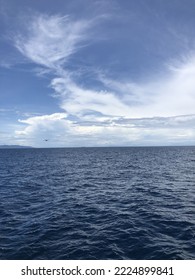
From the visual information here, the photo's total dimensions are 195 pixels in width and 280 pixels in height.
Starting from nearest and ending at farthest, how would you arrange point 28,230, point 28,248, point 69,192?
point 28,248
point 28,230
point 69,192

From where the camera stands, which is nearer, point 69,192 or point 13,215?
point 13,215

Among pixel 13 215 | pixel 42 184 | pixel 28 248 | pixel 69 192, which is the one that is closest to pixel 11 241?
pixel 28 248

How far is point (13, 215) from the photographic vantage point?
3148 centimetres

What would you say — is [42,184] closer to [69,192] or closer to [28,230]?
[69,192]

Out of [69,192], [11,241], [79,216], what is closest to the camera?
[11,241]

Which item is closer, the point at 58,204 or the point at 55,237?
the point at 55,237

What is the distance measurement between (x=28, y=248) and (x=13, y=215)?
11125 millimetres

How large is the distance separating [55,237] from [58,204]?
12.8 meters
